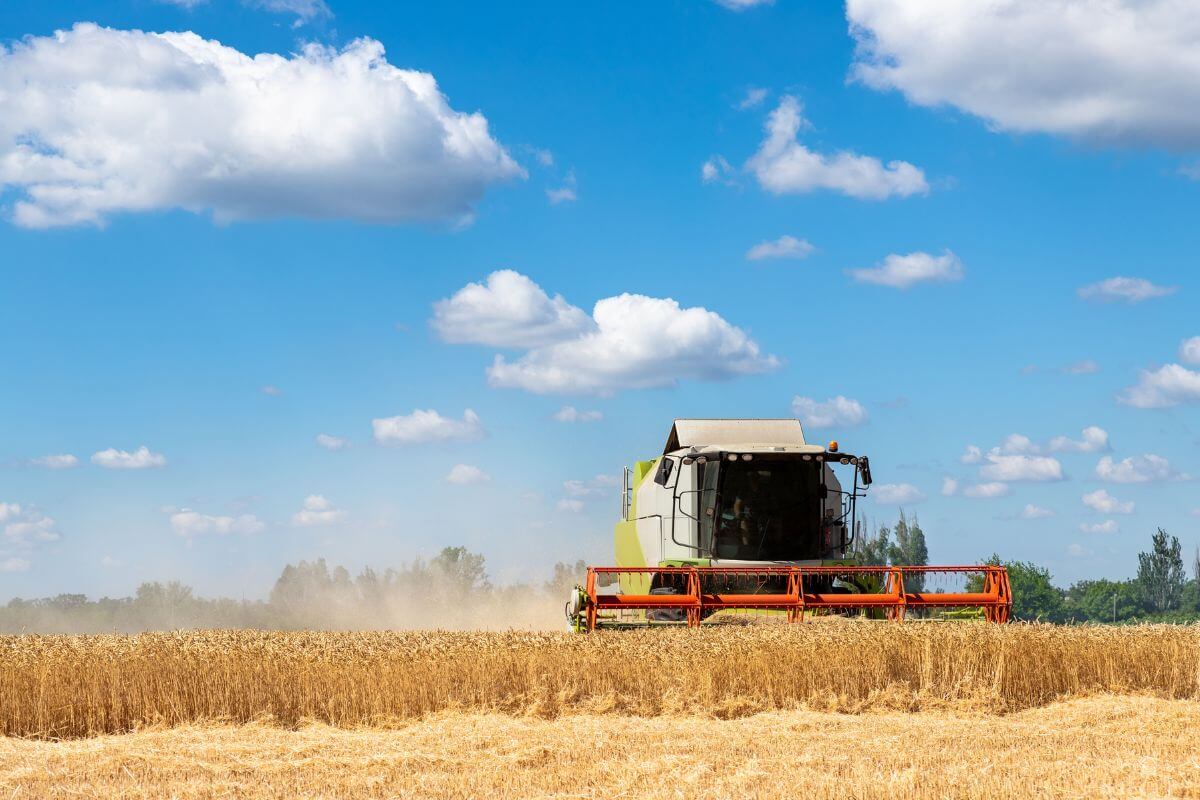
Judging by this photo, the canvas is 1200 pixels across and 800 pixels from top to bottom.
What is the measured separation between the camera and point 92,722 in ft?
31.4

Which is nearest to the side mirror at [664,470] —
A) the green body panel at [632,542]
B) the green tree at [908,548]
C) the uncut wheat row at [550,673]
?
the green body panel at [632,542]

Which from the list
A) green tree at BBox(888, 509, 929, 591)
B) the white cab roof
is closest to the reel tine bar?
the white cab roof

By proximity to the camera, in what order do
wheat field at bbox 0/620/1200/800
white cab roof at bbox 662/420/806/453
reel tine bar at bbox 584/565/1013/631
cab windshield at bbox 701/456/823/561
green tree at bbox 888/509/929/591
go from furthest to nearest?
green tree at bbox 888/509/929/591 → white cab roof at bbox 662/420/806/453 → cab windshield at bbox 701/456/823/561 → reel tine bar at bbox 584/565/1013/631 → wheat field at bbox 0/620/1200/800

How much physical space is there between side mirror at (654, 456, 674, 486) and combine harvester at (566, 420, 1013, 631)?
14 mm

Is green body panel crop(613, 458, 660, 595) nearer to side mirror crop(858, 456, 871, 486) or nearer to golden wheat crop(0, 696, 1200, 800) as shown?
side mirror crop(858, 456, 871, 486)

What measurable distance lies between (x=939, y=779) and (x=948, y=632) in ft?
13.6

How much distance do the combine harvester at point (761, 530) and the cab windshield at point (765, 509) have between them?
0.01m

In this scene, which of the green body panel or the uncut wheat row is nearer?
the uncut wheat row

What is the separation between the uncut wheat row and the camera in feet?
31.8

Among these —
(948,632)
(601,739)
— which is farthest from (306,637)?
(948,632)

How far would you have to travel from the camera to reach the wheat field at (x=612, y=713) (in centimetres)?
752

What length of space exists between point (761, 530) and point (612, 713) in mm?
6147

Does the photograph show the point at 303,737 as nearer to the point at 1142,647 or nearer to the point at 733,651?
the point at 733,651

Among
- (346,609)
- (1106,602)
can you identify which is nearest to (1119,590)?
(1106,602)
